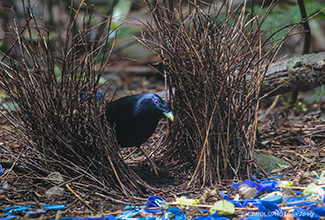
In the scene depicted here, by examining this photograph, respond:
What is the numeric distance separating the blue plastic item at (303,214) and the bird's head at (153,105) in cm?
119

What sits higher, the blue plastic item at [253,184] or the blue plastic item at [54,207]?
the blue plastic item at [253,184]

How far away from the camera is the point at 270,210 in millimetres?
2109

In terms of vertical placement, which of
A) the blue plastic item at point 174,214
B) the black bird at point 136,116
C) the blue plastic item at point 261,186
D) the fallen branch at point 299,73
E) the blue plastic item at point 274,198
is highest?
the fallen branch at point 299,73

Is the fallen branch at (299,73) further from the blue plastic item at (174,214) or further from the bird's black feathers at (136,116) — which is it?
the blue plastic item at (174,214)

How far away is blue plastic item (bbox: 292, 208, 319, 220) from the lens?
6.55ft

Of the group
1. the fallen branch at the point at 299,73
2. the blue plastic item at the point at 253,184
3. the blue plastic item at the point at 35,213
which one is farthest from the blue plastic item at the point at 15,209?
the fallen branch at the point at 299,73

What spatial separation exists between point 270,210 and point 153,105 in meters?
1.27

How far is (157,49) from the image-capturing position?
3.03 meters

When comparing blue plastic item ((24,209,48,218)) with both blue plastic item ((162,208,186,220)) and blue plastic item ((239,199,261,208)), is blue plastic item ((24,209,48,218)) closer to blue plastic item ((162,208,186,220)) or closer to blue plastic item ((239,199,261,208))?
blue plastic item ((162,208,186,220))

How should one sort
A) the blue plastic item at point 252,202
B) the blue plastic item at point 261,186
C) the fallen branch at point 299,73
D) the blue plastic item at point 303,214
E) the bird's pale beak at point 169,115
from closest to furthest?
the blue plastic item at point 303,214
the blue plastic item at point 252,202
the blue plastic item at point 261,186
the bird's pale beak at point 169,115
the fallen branch at point 299,73

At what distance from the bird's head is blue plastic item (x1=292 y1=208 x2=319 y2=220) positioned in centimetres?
119

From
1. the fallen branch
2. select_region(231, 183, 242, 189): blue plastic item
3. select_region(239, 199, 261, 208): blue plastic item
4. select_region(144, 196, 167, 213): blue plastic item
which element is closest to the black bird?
select_region(144, 196, 167, 213): blue plastic item

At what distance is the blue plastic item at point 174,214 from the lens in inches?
85.5

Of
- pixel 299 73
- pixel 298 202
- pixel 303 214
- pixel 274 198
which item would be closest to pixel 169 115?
pixel 274 198
